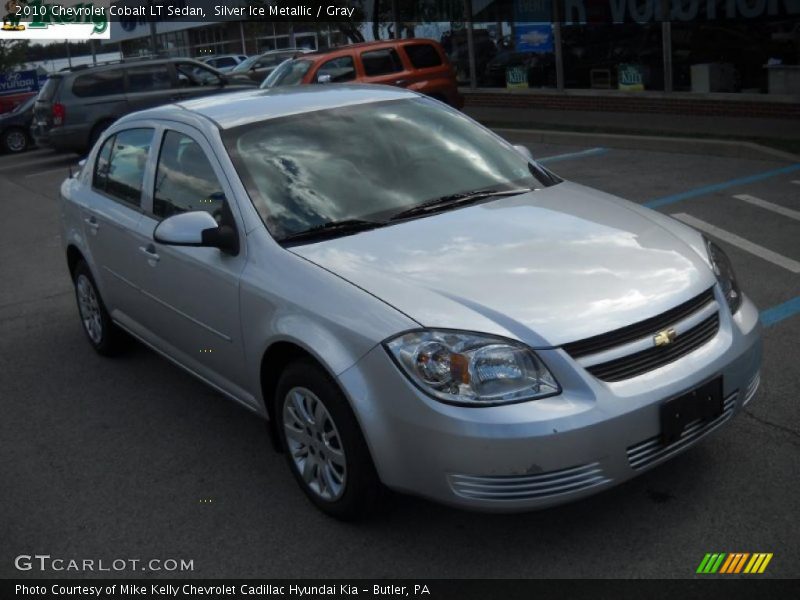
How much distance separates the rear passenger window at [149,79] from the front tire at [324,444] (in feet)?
50.9

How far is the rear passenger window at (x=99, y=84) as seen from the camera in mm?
17688

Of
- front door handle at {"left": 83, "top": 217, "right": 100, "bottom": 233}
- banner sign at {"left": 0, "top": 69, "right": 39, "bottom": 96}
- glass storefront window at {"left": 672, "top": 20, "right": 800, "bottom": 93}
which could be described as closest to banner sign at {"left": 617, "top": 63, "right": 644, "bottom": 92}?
glass storefront window at {"left": 672, "top": 20, "right": 800, "bottom": 93}

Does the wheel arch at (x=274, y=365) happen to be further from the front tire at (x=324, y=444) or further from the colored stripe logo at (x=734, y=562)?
the colored stripe logo at (x=734, y=562)

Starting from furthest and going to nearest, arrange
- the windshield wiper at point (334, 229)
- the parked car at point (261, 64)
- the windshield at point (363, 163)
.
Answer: the parked car at point (261, 64), the windshield at point (363, 163), the windshield wiper at point (334, 229)

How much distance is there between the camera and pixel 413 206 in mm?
4309

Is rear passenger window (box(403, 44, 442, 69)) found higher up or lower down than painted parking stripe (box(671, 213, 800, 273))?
higher up

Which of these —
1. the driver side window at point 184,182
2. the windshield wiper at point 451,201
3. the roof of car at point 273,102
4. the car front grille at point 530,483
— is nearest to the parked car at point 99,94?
the roof of car at point 273,102

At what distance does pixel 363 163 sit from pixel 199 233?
863mm

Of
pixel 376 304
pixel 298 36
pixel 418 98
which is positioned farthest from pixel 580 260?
pixel 298 36

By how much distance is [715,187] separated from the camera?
32.2 ft

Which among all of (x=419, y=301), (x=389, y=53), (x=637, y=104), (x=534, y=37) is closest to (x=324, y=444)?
(x=419, y=301)

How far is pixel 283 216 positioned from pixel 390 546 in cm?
147

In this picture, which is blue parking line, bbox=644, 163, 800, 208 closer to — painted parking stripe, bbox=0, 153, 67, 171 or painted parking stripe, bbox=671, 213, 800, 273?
painted parking stripe, bbox=671, 213, 800, 273

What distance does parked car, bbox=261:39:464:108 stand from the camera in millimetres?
15570
